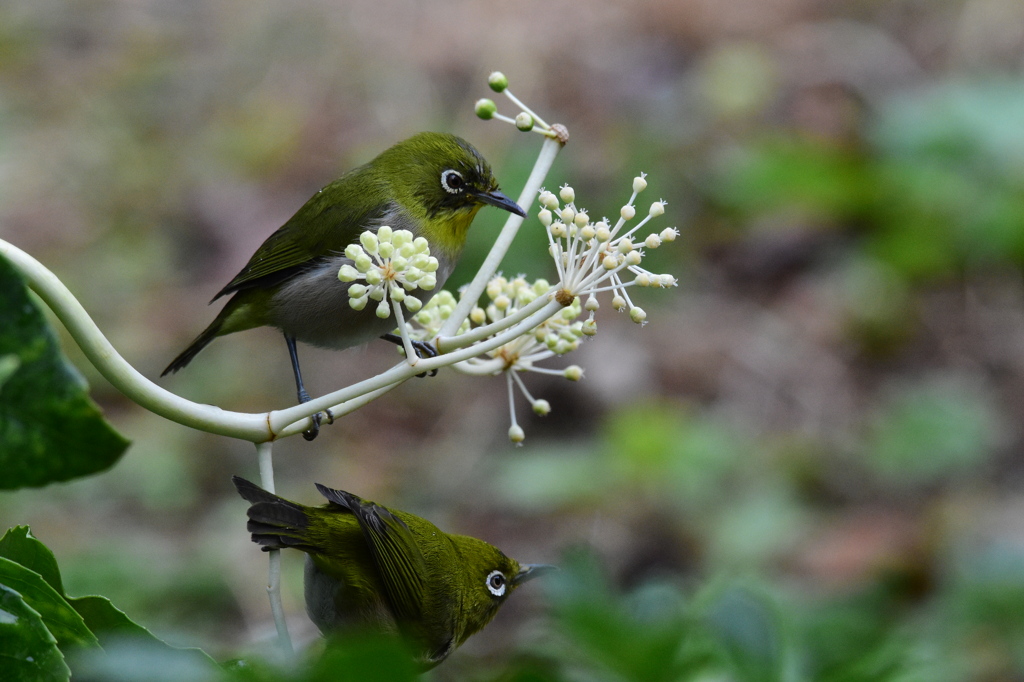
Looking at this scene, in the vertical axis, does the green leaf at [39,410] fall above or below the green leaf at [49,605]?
above

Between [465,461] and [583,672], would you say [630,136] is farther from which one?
[583,672]

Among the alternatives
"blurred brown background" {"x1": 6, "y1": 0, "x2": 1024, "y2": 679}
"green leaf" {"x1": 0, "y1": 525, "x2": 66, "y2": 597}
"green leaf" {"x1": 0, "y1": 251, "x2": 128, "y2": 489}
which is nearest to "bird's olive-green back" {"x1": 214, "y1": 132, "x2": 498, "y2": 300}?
"green leaf" {"x1": 0, "y1": 525, "x2": 66, "y2": 597}

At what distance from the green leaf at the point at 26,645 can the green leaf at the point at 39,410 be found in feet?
0.64

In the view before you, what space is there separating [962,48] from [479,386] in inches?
184

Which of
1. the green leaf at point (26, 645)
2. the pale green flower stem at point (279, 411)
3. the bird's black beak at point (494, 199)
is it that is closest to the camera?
the green leaf at point (26, 645)

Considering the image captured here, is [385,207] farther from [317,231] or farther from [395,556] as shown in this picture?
[395,556]

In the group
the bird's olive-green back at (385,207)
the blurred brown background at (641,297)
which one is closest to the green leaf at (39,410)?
the bird's olive-green back at (385,207)

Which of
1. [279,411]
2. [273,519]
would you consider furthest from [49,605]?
[273,519]

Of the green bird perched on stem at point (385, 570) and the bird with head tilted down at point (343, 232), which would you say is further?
the bird with head tilted down at point (343, 232)

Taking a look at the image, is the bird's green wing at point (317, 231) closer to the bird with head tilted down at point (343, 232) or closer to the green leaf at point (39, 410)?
the bird with head tilted down at point (343, 232)

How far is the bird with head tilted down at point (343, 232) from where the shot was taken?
239 cm

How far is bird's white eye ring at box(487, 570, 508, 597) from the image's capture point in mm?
2328

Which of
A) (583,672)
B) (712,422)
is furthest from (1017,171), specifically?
(583,672)

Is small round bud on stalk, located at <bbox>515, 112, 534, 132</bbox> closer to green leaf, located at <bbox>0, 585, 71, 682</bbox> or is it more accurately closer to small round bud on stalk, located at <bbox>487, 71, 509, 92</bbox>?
small round bud on stalk, located at <bbox>487, 71, 509, 92</bbox>
